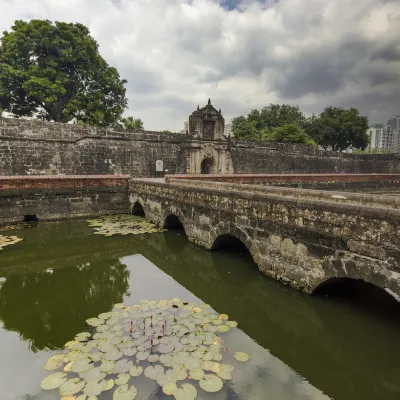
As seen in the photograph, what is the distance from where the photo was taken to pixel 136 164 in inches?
658

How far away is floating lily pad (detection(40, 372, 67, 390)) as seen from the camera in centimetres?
275

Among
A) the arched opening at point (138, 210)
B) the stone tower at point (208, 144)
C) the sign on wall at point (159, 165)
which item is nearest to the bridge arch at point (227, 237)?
the arched opening at point (138, 210)

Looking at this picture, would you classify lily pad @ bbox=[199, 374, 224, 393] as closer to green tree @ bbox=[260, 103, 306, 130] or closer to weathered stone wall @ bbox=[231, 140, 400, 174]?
weathered stone wall @ bbox=[231, 140, 400, 174]

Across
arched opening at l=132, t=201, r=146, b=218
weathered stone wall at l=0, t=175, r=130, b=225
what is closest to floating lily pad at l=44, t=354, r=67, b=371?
weathered stone wall at l=0, t=175, r=130, b=225

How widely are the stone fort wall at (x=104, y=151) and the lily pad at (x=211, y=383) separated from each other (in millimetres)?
14181

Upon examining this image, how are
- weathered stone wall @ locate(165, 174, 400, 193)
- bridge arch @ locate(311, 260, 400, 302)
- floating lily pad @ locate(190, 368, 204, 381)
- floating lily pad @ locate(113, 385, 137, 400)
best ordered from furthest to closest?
weathered stone wall @ locate(165, 174, 400, 193), bridge arch @ locate(311, 260, 400, 302), floating lily pad @ locate(190, 368, 204, 381), floating lily pad @ locate(113, 385, 137, 400)

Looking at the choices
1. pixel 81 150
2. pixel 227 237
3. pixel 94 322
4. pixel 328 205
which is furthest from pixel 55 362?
pixel 81 150

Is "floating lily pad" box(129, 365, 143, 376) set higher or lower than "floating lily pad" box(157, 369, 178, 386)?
higher

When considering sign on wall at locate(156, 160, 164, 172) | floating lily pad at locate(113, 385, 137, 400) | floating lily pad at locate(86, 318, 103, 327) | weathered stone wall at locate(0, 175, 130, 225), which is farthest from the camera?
sign on wall at locate(156, 160, 164, 172)

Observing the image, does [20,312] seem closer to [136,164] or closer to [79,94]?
[136,164]

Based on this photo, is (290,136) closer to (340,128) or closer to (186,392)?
(340,128)

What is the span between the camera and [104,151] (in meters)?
15.7

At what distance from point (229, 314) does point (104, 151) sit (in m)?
13.5

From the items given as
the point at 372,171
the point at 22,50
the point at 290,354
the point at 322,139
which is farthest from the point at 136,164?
the point at 322,139
